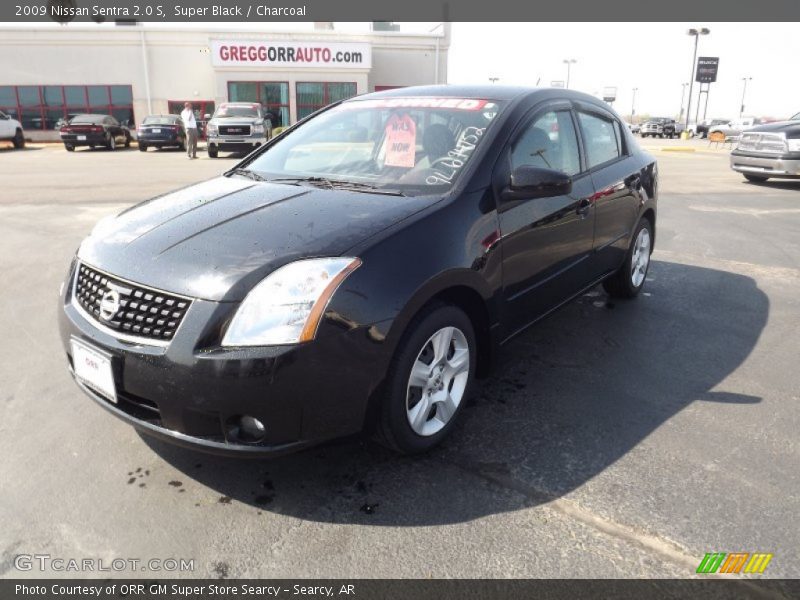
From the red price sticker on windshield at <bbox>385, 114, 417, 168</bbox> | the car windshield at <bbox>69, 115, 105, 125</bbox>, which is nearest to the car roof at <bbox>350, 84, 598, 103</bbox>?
the red price sticker on windshield at <bbox>385, 114, 417, 168</bbox>

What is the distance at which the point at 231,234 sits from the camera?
2635mm

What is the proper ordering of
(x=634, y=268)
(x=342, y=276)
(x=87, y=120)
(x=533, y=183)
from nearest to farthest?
(x=342, y=276) < (x=533, y=183) < (x=634, y=268) < (x=87, y=120)

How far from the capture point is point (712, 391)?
3.59 metres

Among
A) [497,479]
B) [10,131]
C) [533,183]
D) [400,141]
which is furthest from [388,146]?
[10,131]

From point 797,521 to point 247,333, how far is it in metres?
2.28

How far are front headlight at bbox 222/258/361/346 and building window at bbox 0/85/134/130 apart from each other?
34.3 meters

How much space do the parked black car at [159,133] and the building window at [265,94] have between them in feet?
28.9

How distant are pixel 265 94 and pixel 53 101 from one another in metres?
10.7

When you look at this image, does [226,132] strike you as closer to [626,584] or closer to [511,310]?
[511,310]

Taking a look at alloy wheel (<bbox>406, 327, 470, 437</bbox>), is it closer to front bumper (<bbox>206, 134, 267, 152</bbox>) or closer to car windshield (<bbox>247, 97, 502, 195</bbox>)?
car windshield (<bbox>247, 97, 502, 195</bbox>)

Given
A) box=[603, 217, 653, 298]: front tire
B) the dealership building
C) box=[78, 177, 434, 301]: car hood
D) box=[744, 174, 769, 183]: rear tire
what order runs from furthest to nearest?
1. the dealership building
2. box=[744, 174, 769, 183]: rear tire
3. box=[603, 217, 653, 298]: front tire
4. box=[78, 177, 434, 301]: car hood

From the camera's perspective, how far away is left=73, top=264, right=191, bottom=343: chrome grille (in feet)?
7.64

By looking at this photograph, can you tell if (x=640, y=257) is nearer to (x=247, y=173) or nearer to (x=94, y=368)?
(x=247, y=173)

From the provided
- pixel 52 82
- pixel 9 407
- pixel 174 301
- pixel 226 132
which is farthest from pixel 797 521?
pixel 52 82
